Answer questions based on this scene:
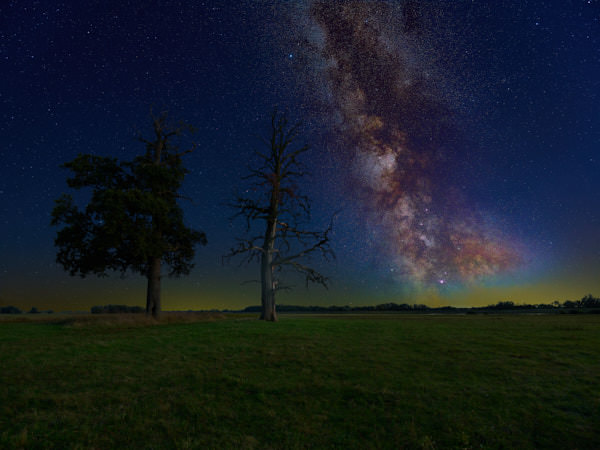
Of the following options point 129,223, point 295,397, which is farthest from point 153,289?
point 295,397

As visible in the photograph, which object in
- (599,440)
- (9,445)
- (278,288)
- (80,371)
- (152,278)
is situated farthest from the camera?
(152,278)

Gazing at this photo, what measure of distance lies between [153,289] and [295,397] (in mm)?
27326

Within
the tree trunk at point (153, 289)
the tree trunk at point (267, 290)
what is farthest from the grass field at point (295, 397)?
the tree trunk at point (153, 289)

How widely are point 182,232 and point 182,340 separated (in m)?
18.3

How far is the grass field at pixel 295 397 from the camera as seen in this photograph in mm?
6336

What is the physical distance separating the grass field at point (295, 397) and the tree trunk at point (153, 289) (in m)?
17.6

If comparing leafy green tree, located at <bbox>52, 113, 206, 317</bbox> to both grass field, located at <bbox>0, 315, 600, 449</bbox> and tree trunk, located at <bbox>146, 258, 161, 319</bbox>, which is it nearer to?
tree trunk, located at <bbox>146, 258, 161, 319</bbox>

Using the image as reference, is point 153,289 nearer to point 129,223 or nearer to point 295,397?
point 129,223

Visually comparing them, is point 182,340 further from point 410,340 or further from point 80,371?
point 410,340

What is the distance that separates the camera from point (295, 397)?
329 inches

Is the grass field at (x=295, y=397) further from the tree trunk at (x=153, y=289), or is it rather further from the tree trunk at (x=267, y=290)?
the tree trunk at (x=153, y=289)

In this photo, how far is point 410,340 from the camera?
1708 centimetres

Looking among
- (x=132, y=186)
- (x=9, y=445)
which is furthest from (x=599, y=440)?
(x=132, y=186)

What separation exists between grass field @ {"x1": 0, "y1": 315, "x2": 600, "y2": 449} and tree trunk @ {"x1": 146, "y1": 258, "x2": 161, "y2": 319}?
57.6ft
